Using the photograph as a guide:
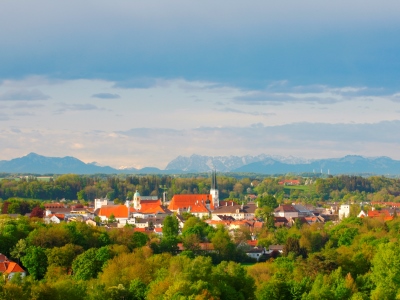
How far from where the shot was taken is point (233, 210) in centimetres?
12262

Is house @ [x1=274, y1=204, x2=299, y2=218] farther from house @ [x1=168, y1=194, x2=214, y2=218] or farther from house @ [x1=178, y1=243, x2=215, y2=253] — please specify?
house @ [x1=178, y1=243, x2=215, y2=253]

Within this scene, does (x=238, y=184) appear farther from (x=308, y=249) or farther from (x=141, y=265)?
(x=141, y=265)

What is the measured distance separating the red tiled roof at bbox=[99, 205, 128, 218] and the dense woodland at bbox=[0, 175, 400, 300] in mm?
23774

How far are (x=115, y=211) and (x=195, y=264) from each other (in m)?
70.9

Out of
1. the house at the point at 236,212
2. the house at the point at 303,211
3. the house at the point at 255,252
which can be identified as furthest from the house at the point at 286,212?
the house at the point at 255,252

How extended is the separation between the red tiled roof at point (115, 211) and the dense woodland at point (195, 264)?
78.0ft

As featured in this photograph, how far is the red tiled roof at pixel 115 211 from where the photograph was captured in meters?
116

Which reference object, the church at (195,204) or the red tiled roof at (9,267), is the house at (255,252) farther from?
the church at (195,204)

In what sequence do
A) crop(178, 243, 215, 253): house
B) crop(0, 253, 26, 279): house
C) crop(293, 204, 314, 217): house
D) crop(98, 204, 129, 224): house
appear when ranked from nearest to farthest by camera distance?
crop(0, 253, 26, 279): house < crop(178, 243, 215, 253): house < crop(98, 204, 129, 224): house < crop(293, 204, 314, 217): house

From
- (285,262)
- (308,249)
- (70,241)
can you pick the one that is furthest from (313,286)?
(308,249)

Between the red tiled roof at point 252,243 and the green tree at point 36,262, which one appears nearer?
the green tree at point 36,262

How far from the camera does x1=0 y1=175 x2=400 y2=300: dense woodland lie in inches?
1654

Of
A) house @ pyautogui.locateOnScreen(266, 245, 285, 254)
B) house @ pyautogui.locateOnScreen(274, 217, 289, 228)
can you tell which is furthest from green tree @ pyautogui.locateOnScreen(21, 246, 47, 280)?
house @ pyautogui.locateOnScreen(274, 217, 289, 228)

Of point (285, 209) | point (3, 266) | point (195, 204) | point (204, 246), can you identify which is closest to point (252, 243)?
point (204, 246)
